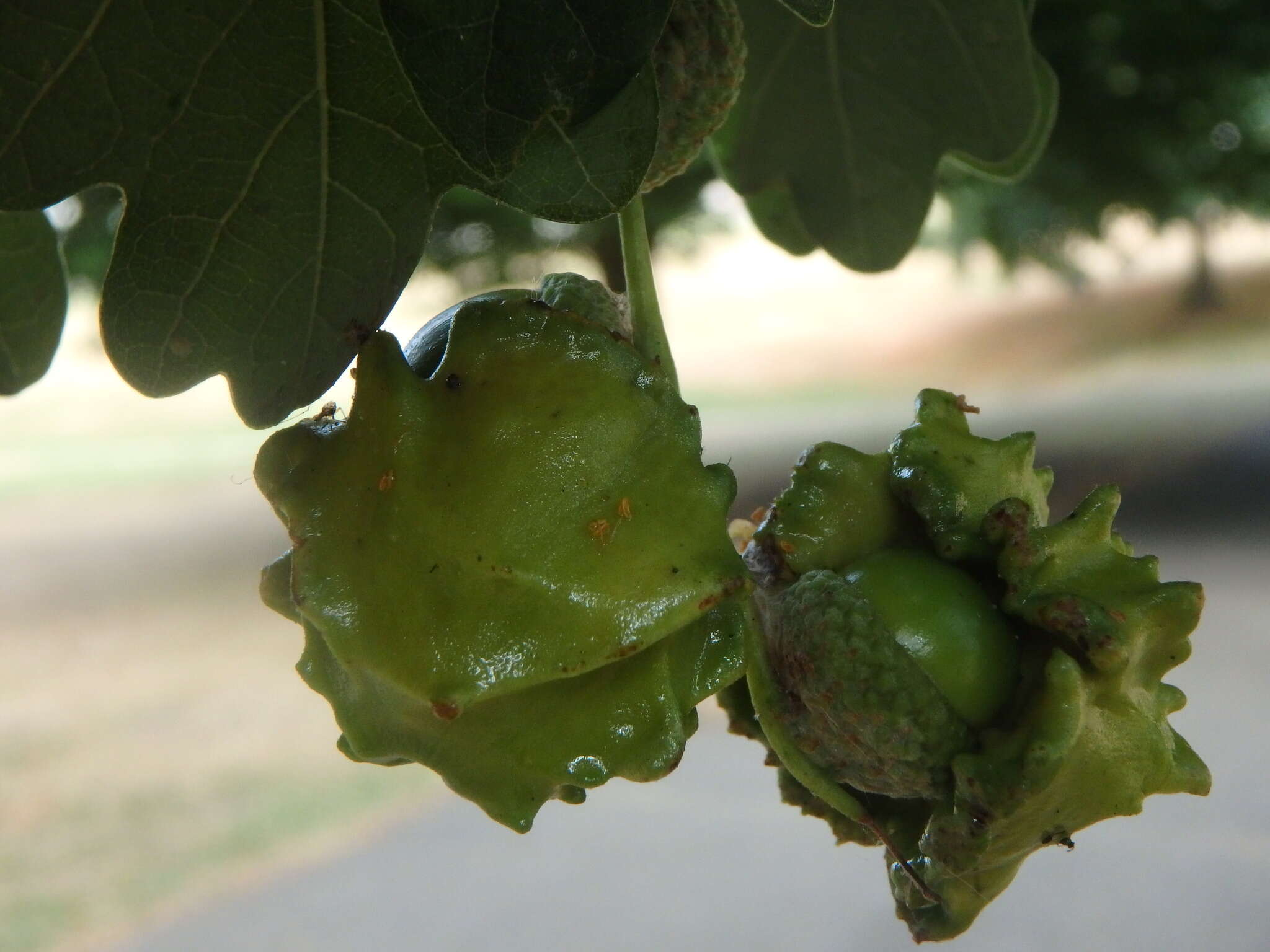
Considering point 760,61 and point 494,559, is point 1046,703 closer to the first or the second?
point 494,559

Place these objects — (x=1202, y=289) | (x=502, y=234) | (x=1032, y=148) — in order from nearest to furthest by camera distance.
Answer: (x=1032, y=148), (x=502, y=234), (x=1202, y=289)

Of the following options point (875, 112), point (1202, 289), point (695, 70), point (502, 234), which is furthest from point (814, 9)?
point (1202, 289)

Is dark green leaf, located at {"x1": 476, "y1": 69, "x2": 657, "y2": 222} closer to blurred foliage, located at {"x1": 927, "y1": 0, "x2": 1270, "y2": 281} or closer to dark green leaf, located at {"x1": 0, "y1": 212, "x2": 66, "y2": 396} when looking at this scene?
dark green leaf, located at {"x1": 0, "y1": 212, "x2": 66, "y2": 396}

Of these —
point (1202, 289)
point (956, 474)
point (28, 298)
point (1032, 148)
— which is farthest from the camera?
point (1202, 289)

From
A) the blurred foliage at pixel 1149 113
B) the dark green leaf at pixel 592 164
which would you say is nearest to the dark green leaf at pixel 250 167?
the dark green leaf at pixel 592 164

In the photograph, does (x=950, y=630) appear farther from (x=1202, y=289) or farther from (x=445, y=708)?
(x=1202, y=289)

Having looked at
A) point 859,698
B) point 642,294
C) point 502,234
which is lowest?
point 502,234

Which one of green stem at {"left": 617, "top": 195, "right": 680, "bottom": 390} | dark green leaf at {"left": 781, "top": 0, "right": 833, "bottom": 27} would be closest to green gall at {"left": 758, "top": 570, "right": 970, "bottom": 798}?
green stem at {"left": 617, "top": 195, "right": 680, "bottom": 390}

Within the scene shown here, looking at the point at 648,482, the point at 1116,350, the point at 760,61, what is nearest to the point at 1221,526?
the point at 1116,350
